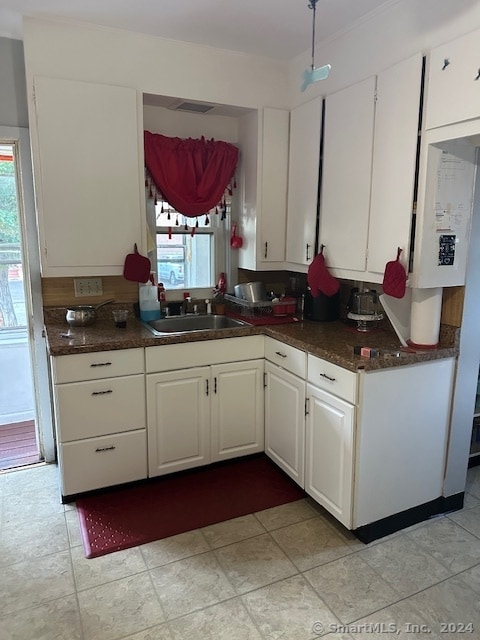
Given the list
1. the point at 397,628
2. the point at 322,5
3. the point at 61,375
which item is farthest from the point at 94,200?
the point at 397,628

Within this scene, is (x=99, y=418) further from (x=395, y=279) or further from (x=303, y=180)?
(x=303, y=180)

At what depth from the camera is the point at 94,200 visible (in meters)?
2.62

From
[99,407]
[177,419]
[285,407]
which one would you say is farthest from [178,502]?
[285,407]

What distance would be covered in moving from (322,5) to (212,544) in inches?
105

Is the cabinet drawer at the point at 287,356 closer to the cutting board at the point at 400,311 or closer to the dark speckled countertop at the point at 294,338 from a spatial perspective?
the dark speckled countertop at the point at 294,338

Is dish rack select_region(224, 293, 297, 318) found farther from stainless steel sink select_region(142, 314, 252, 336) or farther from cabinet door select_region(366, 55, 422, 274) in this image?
cabinet door select_region(366, 55, 422, 274)

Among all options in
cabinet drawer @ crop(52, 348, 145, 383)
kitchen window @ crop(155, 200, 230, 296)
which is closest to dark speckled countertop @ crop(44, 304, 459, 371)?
cabinet drawer @ crop(52, 348, 145, 383)

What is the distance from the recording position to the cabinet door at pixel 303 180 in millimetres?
2779

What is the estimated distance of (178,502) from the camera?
254cm

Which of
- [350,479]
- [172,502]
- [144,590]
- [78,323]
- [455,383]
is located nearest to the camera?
[144,590]

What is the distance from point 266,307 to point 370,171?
3.57 ft

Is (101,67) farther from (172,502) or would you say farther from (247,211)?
(172,502)

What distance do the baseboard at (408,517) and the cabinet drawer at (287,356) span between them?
79 centimetres

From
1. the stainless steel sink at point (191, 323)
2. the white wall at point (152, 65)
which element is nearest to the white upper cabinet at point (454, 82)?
the white wall at point (152, 65)
